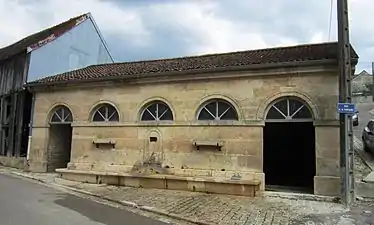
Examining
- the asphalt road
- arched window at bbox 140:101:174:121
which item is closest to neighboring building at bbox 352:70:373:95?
arched window at bbox 140:101:174:121

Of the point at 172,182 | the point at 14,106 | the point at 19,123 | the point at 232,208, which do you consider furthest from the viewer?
the point at 14,106

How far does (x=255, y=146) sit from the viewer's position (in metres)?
11.2

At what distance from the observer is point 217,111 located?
12.0m

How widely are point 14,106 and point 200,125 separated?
34.4ft

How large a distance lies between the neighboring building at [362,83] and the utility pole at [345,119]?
1069 inches

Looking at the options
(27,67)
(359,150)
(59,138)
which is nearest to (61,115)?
(59,138)

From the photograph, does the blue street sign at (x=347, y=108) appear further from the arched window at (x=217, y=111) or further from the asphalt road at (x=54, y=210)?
the asphalt road at (x=54, y=210)

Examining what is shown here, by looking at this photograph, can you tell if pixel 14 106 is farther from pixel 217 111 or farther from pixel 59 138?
pixel 217 111

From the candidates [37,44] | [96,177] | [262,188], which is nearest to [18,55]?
[37,44]

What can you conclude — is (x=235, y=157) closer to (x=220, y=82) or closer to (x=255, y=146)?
(x=255, y=146)

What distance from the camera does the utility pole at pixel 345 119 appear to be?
9.36m

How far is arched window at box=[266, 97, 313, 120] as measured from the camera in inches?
429

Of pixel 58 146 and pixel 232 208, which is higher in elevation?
pixel 58 146

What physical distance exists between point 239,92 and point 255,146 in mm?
1814
